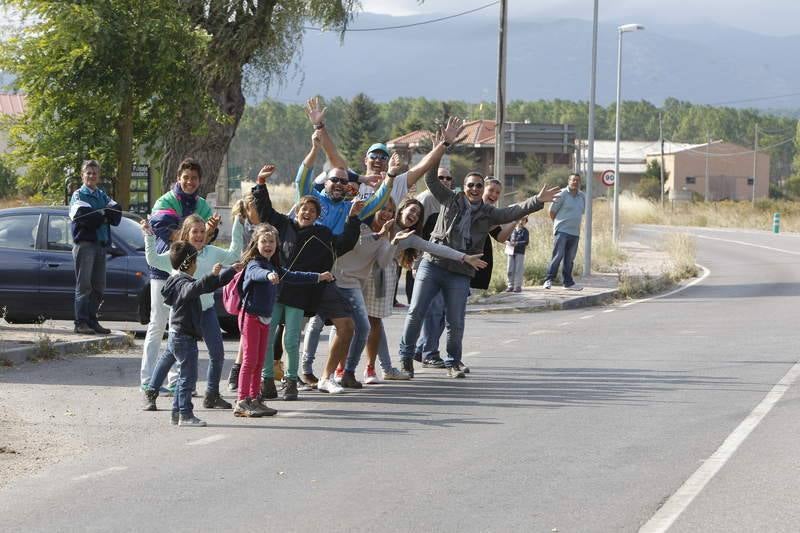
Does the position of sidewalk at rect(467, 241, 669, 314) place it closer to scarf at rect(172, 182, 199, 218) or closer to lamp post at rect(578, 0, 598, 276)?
lamp post at rect(578, 0, 598, 276)

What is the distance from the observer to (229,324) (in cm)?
1512

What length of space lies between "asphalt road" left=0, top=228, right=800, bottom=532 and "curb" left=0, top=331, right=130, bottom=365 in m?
0.30

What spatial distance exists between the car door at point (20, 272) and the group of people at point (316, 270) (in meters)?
3.73

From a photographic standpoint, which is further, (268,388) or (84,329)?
(84,329)

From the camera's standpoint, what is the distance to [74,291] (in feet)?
48.8

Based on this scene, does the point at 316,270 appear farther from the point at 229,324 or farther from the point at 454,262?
the point at 229,324

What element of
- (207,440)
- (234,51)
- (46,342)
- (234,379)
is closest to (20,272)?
(46,342)

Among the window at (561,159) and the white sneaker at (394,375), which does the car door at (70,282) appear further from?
the window at (561,159)

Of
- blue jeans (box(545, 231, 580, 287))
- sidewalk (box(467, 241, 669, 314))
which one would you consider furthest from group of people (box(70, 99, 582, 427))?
blue jeans (box(545, 231, 580, 287))

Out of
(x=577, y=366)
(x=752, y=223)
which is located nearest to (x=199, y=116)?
(x=577, y=366)

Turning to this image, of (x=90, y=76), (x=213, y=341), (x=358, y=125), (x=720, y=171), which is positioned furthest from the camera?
(x=720, y=171)

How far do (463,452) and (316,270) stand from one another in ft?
8.26

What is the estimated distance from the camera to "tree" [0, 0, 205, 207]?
1942 cm

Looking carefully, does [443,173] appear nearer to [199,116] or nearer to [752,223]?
[199,116]
